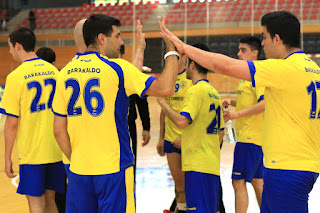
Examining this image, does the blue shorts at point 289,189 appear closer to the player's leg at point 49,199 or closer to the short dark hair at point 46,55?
the player's leg at point 49,199

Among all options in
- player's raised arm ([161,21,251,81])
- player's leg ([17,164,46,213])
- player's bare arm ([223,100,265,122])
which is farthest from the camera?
player's bare arm ([223,100,265,122])

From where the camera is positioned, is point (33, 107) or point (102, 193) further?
point (33, 107)

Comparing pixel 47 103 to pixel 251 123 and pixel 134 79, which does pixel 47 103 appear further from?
pixel 251 123

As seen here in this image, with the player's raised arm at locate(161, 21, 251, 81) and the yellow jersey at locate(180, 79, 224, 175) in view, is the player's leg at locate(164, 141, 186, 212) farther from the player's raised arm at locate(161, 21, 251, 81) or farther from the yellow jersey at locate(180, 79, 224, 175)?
the player's raised arm at locate(161, 21, 251, 81)

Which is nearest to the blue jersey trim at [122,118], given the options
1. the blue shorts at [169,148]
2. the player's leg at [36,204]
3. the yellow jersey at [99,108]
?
the yellow jersey at [99,108]

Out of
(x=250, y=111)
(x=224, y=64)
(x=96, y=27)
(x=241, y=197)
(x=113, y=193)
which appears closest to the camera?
(x=224, y=64)

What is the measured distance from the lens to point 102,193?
2883 millimetres

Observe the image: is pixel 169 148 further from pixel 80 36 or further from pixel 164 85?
pixel 164 85

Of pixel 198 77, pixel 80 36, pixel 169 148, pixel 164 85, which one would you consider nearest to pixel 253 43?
pixel 198 77

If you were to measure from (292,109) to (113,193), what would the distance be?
124cm

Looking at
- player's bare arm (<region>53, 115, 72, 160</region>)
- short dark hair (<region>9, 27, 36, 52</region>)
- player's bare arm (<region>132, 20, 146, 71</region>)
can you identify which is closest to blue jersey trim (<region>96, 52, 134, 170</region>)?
player's bare arm (<region>53, 115, 72, 160</region>)

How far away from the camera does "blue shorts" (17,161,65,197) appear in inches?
161

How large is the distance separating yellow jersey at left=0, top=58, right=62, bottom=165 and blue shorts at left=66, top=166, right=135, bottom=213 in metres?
1.24

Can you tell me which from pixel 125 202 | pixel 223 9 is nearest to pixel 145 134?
pixel 125 202
